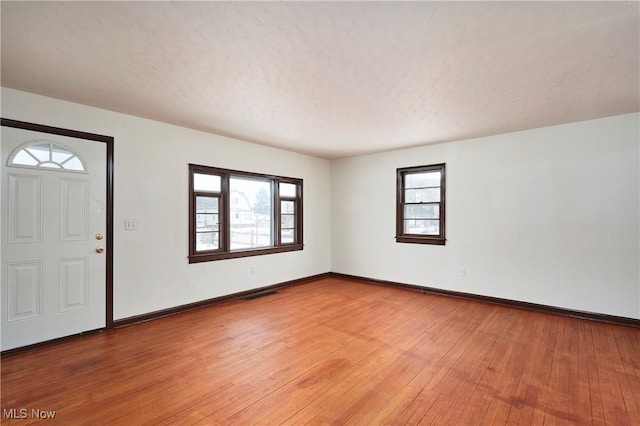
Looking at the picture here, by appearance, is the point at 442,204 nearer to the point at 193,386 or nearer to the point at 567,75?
the point at 567,75

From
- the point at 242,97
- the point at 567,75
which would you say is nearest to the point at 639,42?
the point at 567,75

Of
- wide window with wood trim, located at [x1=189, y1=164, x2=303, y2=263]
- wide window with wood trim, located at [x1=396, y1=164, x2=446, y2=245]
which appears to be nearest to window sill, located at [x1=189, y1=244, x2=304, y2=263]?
wide window with wood trim, located at [x1=189, y1=164, x2=303, y2=263]

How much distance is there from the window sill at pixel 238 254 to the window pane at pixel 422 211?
7.16ft

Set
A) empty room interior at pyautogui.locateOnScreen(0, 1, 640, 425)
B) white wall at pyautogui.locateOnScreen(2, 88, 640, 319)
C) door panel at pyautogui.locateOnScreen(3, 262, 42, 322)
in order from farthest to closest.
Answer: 1. white wall at pyautogui.locateOnScreen(2, 88, 640, 319)
2. door panel at pyautogui.locateOnScreen(3, 262, 42, 322)
3. empty room interior at pyautogui.locateOnScreen(0, 1, 640, 425)

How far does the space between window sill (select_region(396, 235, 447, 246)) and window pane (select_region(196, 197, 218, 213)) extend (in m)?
3.31

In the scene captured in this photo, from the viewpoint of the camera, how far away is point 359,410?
207cm

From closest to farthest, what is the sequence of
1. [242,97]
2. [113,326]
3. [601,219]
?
[242,97] < [113,326] < [601,219]

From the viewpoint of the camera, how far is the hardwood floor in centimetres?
205

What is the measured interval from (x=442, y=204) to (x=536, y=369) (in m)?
2.92

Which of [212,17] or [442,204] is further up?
[212,17]

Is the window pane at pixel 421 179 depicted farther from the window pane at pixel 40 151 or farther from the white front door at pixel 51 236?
the window pane at pixel 40 151

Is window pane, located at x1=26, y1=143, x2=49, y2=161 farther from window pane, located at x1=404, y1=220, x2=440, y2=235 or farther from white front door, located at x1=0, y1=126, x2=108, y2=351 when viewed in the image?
window pane, located at x1=404, y1=220, x2=440, y2=235

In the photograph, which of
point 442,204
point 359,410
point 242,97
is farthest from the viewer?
point 442,204

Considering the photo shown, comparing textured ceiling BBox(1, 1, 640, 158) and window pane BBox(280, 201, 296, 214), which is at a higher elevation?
textured ceiling BBox(1, 1, 640, 158)
